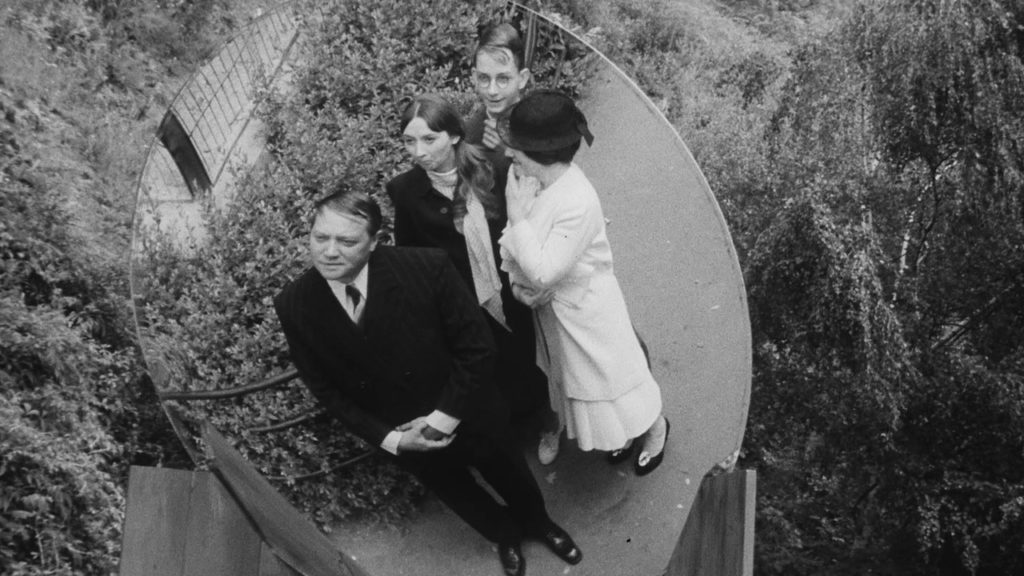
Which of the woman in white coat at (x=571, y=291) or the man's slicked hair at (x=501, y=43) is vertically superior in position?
the man's slicked hair at (x=501, y=43)

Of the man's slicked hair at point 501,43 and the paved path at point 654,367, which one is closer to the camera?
the paved path at point 654,367

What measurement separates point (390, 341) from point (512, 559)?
810 millimetres

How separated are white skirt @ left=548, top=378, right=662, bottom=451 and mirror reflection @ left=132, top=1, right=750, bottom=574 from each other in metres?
0.01

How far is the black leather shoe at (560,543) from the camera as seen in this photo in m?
3.46

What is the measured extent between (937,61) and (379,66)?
12.0 feet

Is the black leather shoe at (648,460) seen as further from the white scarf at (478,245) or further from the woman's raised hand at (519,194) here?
the woman's raised hand at (519,194)

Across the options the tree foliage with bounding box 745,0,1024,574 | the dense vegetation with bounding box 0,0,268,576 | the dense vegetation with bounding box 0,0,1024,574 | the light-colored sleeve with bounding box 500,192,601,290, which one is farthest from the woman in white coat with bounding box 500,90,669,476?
the tree foliage with bounding box 745,0,1024,574

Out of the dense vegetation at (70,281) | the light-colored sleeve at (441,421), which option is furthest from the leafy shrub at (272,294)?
the dense vegetation at (70,281)

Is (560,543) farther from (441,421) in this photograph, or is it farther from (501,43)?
(501,43)

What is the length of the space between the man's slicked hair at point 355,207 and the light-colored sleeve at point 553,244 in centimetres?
36

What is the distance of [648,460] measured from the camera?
364 centimetres

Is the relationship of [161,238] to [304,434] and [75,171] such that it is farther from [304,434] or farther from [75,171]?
[75,171]

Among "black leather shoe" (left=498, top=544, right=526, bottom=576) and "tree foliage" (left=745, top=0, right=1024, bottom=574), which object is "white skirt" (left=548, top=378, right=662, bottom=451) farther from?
"tree foliage" (left=745, top=0, right=1024, bottom=574)

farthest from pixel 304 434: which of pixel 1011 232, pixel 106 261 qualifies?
pixel 1011 232
